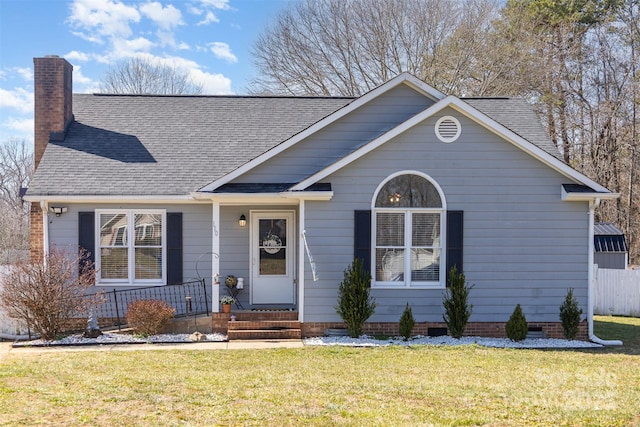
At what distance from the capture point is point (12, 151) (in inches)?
1475

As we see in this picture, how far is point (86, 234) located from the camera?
12.5 m

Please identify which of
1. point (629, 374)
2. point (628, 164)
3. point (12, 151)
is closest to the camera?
point (629, 374)

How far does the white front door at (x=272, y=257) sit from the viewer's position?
42.8 ft

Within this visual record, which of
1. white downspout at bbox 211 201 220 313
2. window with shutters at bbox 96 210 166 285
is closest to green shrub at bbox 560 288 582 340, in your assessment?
white downspout at bbox 211 201 220 313

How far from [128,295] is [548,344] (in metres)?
8.54

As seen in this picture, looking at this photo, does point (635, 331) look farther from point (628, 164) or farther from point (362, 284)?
point (628, 164)

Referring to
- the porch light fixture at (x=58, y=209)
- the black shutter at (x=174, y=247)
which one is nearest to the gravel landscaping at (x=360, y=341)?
the black shutter at (x=174, y=247)

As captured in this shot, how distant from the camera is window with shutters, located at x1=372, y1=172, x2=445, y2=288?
11.6 m

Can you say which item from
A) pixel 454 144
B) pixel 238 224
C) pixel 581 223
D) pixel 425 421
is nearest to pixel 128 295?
pixel 238 224

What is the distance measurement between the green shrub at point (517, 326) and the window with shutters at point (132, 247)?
7.16m

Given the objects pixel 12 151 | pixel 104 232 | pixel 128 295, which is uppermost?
pixel 12 151

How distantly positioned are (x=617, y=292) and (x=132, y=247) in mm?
13596

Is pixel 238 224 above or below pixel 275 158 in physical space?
below

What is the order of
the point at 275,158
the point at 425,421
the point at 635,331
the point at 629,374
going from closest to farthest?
1. the point at 425,421
2. the point at 629,374
3. the point at 275,158
4. the point at 635,331
